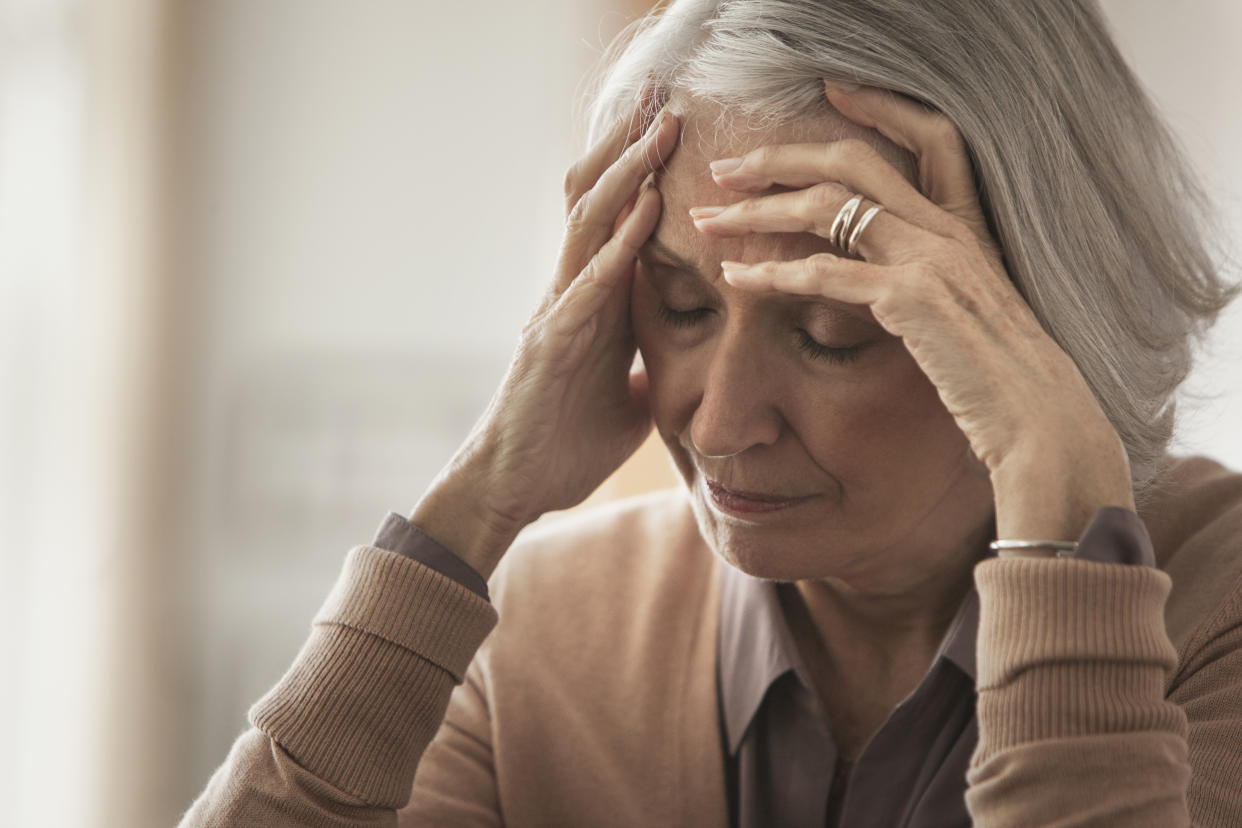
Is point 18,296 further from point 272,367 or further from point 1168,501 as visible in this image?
point 1168,501

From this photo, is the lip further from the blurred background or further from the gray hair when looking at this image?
the blurred background

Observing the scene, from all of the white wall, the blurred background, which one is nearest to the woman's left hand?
the blurred background

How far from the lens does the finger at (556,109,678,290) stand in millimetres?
1242

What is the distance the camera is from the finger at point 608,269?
1.24 m

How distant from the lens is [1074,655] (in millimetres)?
968

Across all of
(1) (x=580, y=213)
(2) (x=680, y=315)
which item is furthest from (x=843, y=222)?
(1) (x=580, y=213)

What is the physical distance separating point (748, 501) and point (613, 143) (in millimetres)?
424

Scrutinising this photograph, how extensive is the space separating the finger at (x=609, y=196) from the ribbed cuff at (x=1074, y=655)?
553mm

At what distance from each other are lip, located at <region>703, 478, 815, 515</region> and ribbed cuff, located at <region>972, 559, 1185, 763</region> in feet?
0.90

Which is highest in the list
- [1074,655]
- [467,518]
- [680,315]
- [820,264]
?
[820,264]

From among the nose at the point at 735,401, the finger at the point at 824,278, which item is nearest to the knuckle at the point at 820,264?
the finger at the point at 824,278

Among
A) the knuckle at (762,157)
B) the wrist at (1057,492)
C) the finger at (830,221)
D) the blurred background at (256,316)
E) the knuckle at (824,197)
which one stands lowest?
the blurred background at (256,316)

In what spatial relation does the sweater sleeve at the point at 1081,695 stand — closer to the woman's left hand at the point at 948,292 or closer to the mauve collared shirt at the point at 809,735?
the woman's left hand at the point at 948,292

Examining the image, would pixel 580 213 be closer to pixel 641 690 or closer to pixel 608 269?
pixel 608 269
